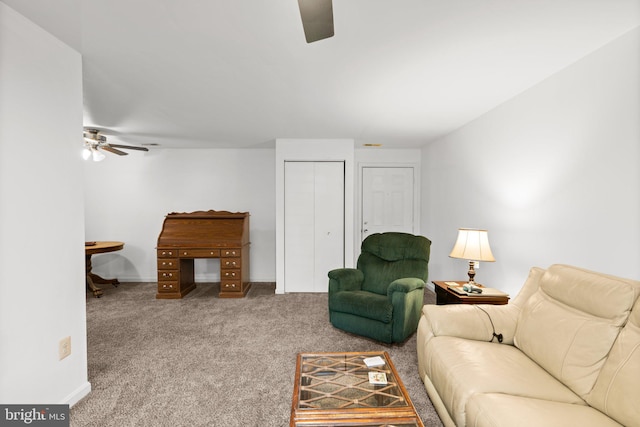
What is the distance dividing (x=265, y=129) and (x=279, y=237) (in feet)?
5.13

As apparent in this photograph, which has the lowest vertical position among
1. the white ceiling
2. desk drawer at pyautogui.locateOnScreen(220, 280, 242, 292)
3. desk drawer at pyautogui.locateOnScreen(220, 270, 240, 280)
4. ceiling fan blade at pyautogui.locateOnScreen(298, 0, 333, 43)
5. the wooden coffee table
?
desk drawer at pyautogui.locateOnScreen(220, 280, 242, 292)

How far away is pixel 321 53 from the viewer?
2102 millimetres

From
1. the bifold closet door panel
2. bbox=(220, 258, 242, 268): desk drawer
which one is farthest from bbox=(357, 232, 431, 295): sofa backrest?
bbox=(220, 258, 242, 268): desk drawer

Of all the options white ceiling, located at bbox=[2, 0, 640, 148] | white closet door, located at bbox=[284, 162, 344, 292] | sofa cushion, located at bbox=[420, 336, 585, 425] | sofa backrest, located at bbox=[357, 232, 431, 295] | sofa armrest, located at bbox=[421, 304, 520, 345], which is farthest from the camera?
white closet door, located at bbox=[284, 162, 344, 292]

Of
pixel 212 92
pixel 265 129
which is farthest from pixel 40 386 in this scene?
pixel 265 129

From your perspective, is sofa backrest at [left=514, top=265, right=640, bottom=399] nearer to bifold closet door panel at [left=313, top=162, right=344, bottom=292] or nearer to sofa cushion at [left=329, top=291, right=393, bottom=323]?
sofa cushion at [left=329, top=291, right=393, bottom=323]

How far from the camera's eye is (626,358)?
1.37 meters

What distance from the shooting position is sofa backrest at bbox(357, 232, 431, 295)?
3.45 meters

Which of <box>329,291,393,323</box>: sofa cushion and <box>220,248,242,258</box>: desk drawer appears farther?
<box>220,248,242,258</box>: desk drawer

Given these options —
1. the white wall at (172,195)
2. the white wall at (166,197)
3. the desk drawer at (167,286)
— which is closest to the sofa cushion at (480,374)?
the white wall at (172,195)

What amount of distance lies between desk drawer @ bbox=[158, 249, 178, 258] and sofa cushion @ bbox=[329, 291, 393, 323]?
258cm

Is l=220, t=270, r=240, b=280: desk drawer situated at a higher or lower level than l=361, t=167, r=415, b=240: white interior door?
lower

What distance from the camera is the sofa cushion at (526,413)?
48.5 inches

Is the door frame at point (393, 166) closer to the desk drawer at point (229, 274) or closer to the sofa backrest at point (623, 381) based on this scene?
the desk drawer at point (229, 274)
